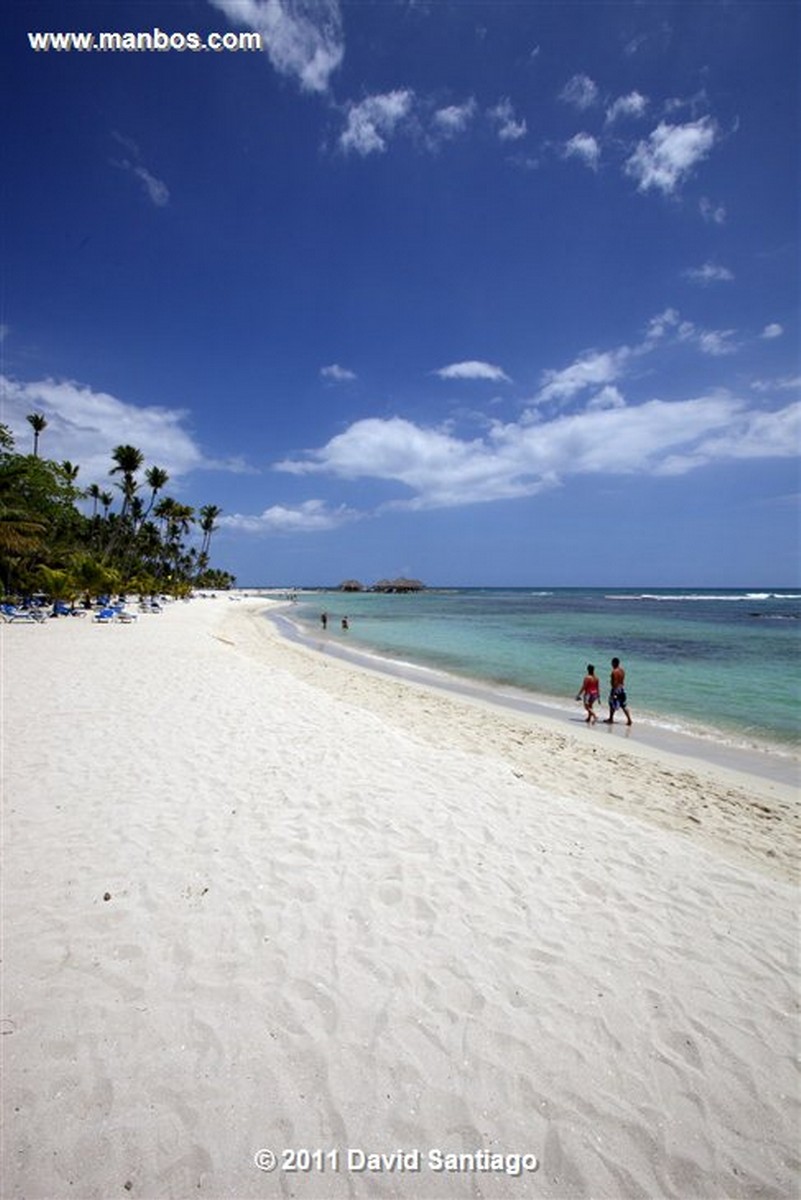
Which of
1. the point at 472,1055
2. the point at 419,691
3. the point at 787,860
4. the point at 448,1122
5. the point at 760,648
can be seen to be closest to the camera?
the point at 448,1122

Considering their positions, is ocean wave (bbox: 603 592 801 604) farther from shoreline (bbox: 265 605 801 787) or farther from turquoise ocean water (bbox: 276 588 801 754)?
shoreline (bbox: 265 605 801 787)

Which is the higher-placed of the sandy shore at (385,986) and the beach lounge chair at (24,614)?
the beach lounge chair at (24,614)

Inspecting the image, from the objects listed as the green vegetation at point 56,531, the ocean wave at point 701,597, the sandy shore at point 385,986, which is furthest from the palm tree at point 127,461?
the ocean wave at point 701,597

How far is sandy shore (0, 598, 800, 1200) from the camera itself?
7.25 feet

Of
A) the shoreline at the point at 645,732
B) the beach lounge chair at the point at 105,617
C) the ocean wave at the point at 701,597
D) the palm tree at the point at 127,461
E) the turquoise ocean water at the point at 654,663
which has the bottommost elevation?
the shoreline at the point at 645,732

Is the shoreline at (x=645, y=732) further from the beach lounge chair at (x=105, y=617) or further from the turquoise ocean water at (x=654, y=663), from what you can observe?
the beach lounge chair at (x=105, y=617)

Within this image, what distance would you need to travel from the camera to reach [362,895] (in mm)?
3852

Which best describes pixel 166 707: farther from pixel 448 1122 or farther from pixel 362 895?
pixel 448 1122

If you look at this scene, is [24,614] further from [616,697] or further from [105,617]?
[616,697]

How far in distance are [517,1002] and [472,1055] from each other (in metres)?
0.45

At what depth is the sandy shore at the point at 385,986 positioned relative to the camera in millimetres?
2209

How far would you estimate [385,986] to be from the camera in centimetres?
302

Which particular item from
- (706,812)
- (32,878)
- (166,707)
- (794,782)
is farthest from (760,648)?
(32,878)

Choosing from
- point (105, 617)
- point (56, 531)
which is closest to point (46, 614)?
point (105, 617)
